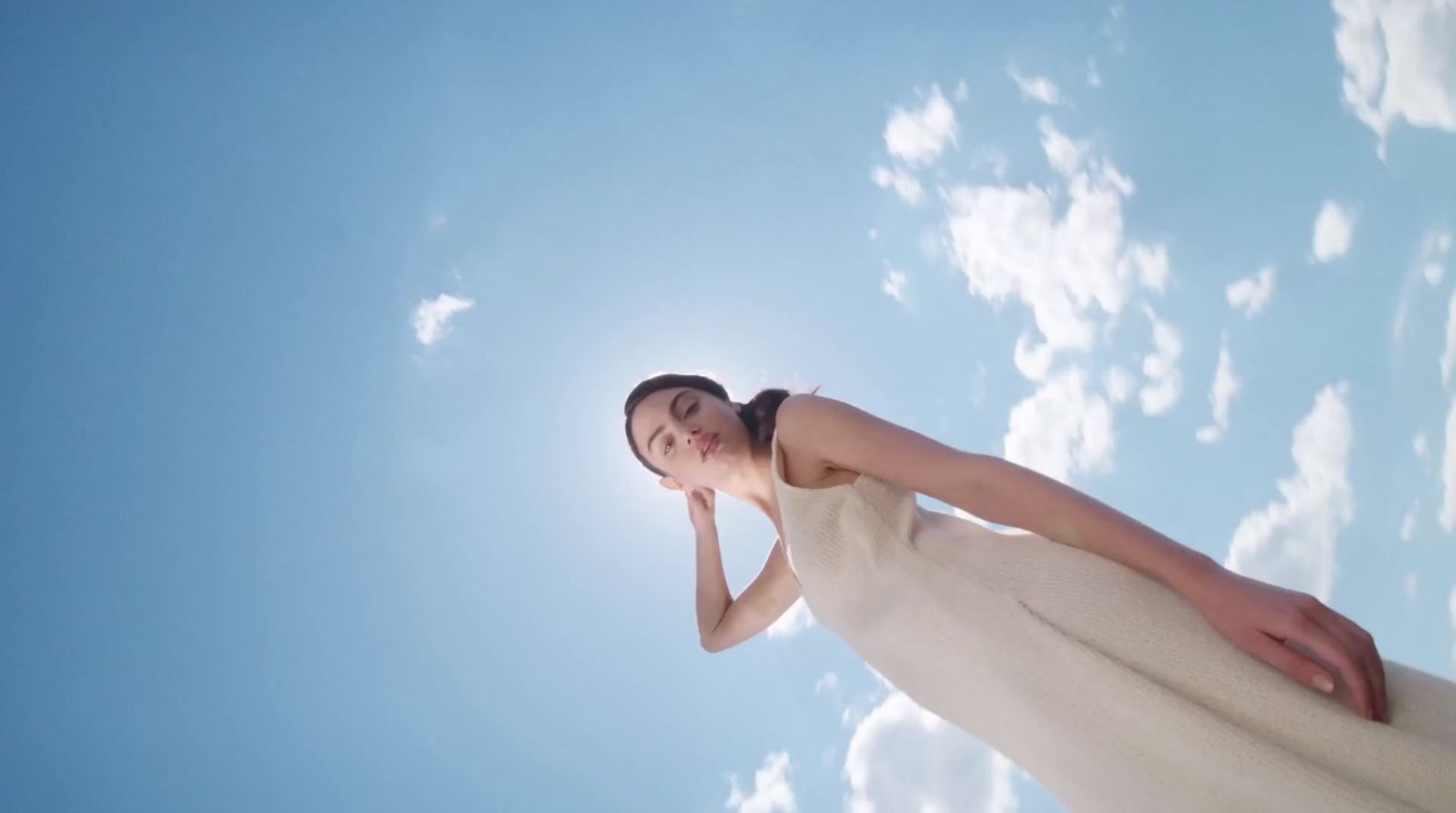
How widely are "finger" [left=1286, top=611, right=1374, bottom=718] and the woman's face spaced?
70.6 inches

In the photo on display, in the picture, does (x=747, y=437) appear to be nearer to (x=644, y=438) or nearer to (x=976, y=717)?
(x=644, y=438)

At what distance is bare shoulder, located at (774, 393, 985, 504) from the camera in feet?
6.55

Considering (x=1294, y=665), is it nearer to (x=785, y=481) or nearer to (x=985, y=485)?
(x=985, y=485)

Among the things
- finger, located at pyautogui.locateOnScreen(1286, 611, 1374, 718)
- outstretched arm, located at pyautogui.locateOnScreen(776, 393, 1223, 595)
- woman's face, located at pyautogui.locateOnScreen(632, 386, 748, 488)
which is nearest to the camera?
finger, located at pyautogui.locateOnScreen(1286, 611, 1374, 718)

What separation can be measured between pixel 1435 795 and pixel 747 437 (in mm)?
2034

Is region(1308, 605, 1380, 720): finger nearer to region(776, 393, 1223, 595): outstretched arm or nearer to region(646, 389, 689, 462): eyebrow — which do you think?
region(776, 393, 1223, 595): outstretched arm

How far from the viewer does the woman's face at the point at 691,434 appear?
113 inches

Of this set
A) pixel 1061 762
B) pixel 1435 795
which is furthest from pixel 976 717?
pixel 1435 795

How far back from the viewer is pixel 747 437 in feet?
9.60

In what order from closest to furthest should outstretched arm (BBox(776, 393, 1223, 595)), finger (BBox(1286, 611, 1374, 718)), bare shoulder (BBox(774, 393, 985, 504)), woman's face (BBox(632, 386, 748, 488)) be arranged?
finger (BBox(1286, 611, 1374, 718)), outstretched arm (BBox(776, 393, 1223, 595)), bare shoulder (BBox(774, 393, 985, 504)), woman's face (BBox(632, 386, 748, 488))

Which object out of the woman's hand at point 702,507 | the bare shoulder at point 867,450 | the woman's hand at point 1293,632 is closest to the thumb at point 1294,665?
the woman's hand at point 1293,632

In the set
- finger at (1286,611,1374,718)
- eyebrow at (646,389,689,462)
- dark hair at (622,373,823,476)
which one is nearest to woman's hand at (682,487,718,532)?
dark hair at (622,373,823,476)

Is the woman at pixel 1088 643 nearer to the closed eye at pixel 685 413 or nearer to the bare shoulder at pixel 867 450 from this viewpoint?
the bare shoulder at pixel 867 450

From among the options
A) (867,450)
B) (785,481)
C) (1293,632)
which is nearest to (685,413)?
(785,481)
